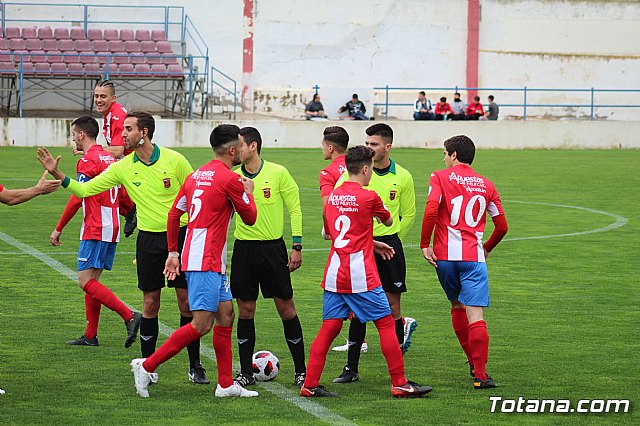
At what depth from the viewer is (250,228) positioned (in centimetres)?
810

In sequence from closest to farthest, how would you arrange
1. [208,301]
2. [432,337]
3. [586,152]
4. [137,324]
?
[208,301], [137,324], [432,337], [586,152]

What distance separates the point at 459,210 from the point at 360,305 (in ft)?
3.71

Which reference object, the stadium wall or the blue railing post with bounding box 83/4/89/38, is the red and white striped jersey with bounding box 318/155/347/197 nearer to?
the stadium wall

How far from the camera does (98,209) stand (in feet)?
31.1

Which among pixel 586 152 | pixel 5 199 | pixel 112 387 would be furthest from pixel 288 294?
pixel 586 152

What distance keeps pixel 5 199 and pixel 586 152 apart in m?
32.5

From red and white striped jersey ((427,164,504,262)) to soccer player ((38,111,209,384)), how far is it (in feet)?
6.46

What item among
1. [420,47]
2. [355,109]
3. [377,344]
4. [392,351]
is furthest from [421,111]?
[392,351]

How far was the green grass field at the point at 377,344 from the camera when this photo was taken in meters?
7.23

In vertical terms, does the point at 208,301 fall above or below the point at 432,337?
above

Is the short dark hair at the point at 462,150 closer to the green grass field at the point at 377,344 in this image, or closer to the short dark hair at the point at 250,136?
the short dark hair at the point at 250,136

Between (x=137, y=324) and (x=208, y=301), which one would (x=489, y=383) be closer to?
(x=208, y=301)

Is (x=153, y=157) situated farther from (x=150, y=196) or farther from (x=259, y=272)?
(x=259, y=272)

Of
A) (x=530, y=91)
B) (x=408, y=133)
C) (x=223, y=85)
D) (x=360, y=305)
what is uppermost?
(x=530, y=91)
